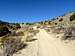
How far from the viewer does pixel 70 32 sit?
24.6m

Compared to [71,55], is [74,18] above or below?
above

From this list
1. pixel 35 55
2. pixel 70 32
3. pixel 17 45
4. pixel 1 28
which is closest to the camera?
pixel 35 55

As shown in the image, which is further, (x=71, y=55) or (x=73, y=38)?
(x=73, y=38)

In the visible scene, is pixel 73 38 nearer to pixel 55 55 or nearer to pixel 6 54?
pixel 55 55

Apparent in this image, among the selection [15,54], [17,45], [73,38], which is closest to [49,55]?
[15,54]

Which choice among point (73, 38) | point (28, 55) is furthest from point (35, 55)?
point (73, 38)

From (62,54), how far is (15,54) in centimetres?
404

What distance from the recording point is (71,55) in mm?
13891

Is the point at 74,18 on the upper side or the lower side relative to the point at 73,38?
upper

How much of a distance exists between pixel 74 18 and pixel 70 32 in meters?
32.7

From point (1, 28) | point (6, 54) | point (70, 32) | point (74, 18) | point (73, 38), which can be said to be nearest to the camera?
point (6, 54)

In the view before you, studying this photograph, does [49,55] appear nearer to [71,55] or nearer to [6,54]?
[71,55]

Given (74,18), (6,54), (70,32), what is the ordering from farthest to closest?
(74,18) < (70,32) < (6,54)

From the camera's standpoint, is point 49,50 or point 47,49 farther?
point 47,49
